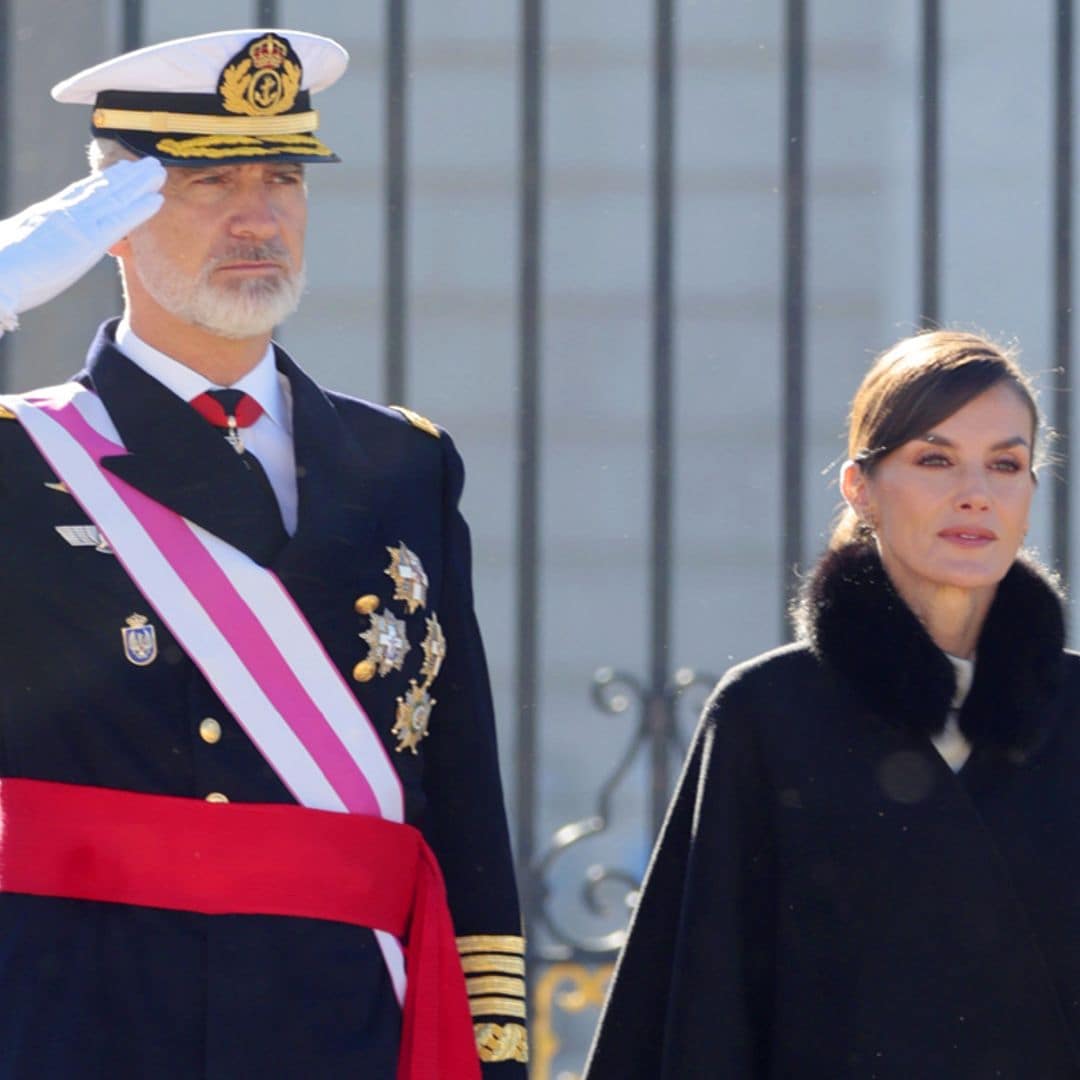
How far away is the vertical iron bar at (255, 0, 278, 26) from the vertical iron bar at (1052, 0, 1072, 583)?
4.55ft

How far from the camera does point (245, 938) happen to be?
9.07ft

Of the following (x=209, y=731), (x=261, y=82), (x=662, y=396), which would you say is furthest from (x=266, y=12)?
(x=209, y=731)

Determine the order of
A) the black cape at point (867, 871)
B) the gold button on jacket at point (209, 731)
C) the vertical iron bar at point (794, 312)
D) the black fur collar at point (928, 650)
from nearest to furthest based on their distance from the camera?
the gold button on jacket at point (209, 731)
the black cape at point (867, 871)
the black fur collar at point (928, 650)
the vertical iron bar at point (794, 312)

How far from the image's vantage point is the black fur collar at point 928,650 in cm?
312

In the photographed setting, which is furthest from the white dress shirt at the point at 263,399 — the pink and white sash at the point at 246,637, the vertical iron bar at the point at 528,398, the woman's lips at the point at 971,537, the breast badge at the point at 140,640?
the vertical iron bar at the point at 528,398

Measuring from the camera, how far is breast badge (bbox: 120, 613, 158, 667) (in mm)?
2797

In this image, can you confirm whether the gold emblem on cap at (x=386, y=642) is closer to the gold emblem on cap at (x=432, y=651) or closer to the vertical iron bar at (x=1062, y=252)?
the gold emblem on cap at (x=432, y=651)

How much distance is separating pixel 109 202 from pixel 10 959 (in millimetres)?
799

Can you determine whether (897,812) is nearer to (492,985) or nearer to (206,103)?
(492,985)

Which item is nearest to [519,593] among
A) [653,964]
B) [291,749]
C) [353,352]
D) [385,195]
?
[385,195]

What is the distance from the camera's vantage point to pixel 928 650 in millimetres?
3148

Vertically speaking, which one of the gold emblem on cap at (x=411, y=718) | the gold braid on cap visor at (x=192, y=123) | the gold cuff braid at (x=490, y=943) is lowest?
the gold cuff braid at (x=490, y=943)

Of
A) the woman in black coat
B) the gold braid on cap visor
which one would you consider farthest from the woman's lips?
the gold braid on cap visor

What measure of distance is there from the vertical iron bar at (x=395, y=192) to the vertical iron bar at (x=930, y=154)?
0.91 metres
